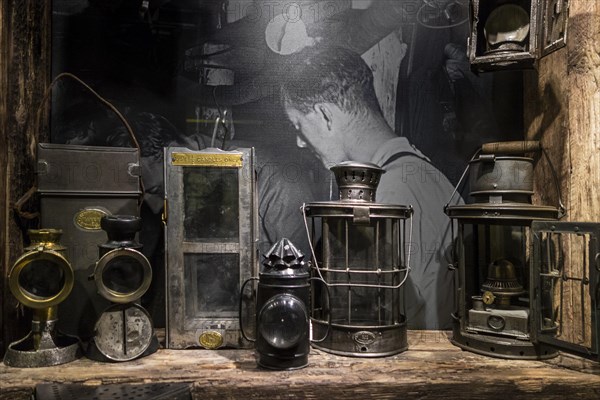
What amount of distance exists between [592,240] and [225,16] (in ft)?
6.00

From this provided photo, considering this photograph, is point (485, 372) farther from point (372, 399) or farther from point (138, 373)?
point (138, 373)

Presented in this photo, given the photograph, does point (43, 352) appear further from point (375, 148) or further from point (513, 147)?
point (513, 147)

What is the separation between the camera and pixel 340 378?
1.62m

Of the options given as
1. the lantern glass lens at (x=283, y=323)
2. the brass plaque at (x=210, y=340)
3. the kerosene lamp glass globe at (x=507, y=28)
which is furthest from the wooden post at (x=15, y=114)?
the kerosene lamp glass globe at (x=507, y=28)

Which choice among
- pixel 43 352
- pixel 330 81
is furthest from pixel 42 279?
pixel 330 81

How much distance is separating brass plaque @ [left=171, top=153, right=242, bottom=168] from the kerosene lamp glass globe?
4.01 ft

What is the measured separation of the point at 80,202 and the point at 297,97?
1.09 m

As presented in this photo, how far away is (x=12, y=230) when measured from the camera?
1866mm

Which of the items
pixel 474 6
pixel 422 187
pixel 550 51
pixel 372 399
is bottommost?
pixel 372 399

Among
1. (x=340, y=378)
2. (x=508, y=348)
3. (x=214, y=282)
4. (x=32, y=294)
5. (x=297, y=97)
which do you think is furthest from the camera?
(x=297, y=97)

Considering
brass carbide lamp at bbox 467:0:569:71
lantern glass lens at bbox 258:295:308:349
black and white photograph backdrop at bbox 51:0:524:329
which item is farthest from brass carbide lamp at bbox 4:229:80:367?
brass carbide lamp at bbox 467:0:569:71

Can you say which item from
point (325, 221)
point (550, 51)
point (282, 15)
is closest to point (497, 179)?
point (550, 51)

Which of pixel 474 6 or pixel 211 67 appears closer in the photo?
pixel 474 6

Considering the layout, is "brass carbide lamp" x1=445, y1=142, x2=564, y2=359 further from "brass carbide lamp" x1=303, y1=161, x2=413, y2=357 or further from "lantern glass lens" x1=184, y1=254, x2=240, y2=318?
"lantern glass lens" x1=184, y1=254, x2=240, y2=318
